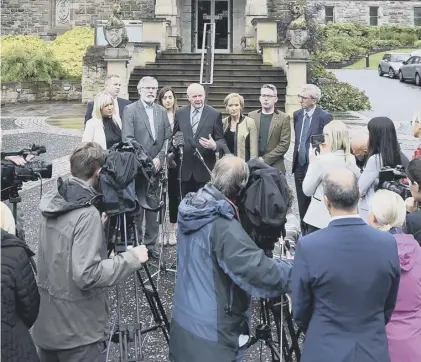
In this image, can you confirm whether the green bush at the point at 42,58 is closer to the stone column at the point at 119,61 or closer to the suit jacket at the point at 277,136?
the stone column at the point at 119,61

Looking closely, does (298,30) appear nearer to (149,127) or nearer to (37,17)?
(149,127)

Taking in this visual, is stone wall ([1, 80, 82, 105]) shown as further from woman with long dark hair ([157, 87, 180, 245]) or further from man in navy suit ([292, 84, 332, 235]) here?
man in navy suit ([292, 84, 332, 235])

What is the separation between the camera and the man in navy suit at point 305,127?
630cm

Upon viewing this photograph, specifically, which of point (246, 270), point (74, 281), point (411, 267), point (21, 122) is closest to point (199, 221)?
point (246, 270)

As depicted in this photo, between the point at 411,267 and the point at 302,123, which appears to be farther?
the point at 302,123

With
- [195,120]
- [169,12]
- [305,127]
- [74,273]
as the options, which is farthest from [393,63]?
[74,273]

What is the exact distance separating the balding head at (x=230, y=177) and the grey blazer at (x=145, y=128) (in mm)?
2683

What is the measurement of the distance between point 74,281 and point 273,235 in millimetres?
1178

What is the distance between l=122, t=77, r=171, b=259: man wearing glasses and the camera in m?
6.01

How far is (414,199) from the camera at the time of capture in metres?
3.96

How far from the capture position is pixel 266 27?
1956 cm

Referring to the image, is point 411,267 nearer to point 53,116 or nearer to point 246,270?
point 246,270

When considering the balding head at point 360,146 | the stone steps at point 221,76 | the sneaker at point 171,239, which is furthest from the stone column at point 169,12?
the balding head at point 360,146

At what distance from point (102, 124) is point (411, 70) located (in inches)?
968
